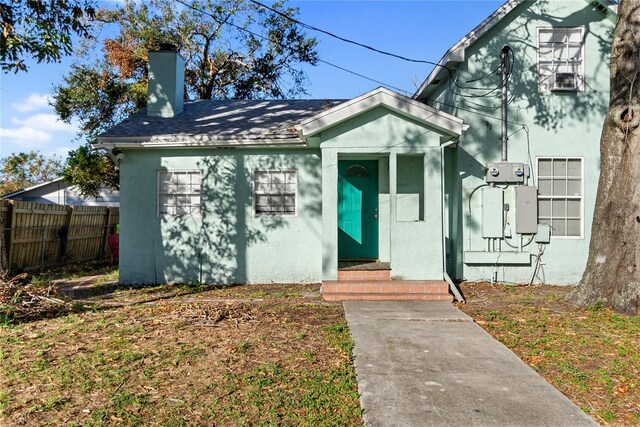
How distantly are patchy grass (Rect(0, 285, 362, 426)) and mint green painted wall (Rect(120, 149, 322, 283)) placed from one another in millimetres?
2269

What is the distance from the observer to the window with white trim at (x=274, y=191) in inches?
391

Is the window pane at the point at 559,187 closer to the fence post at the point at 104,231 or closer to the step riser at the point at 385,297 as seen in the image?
the step riser at the point at 385,297

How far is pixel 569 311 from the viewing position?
737 centimetres

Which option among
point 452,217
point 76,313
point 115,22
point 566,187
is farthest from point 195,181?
point 115,22

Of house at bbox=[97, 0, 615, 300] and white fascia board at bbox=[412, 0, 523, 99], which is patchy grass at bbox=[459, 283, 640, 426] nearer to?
house at bbox=[97, 0, 615, 300]

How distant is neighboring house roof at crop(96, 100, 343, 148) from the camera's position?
9672 mm

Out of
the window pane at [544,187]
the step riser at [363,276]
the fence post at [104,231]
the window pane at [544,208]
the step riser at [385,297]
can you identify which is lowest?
the step riser at [385,297]

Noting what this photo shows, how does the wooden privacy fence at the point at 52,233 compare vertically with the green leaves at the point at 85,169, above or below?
below

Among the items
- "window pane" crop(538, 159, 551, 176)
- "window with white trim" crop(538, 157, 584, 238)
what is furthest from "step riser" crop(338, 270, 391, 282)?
"window pane" crop(538, 159, 551, 176)

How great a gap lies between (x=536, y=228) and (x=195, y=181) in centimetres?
732

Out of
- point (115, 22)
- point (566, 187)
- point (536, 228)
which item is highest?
point (115, 22)

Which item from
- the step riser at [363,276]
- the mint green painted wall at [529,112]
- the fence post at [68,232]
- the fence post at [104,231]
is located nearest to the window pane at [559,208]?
the mint green painted wall at [529,112]

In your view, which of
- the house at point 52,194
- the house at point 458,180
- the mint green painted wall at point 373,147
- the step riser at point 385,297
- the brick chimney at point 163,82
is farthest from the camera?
the house at point 52,194

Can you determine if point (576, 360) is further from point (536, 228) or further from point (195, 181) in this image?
point (195, 181)
